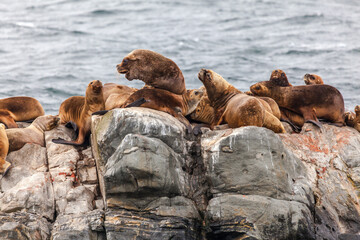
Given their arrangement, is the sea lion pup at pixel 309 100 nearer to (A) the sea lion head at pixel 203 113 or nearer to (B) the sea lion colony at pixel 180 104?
(B) the sea lion colony at pixel 180 104

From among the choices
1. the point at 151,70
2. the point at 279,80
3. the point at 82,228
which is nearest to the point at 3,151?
the point at 82,228

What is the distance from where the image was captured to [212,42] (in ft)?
93.2

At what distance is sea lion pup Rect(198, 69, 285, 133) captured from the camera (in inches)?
376

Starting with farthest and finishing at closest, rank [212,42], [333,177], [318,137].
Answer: [212,42]
[318,137]
[333,177]

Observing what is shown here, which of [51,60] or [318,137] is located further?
[51,60]

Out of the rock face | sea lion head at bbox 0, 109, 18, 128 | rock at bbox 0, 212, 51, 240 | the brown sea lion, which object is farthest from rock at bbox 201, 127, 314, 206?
sea lion head at bbox 0, 109, 18, 128

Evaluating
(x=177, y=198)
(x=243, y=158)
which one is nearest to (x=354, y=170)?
(x=243, y=158)

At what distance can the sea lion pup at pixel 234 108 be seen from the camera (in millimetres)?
9547

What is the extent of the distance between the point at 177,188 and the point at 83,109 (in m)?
3.74

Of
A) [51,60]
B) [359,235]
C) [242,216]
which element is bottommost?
[51,60]

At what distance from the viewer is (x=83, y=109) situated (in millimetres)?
11258

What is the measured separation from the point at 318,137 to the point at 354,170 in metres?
0.92

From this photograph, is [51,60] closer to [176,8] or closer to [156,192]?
[176,8]

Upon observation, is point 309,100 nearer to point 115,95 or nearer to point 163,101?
point 163,101
